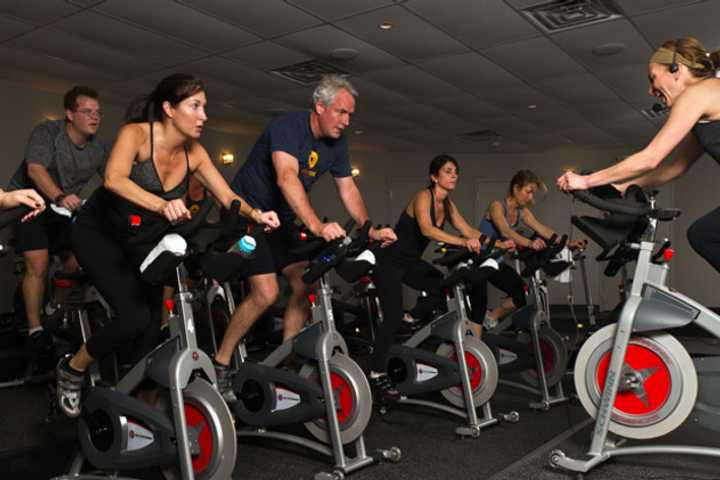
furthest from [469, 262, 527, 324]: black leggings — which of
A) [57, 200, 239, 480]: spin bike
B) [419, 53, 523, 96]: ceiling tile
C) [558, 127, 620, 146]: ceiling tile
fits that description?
[558, 127, 620, 146]: ceiling tile

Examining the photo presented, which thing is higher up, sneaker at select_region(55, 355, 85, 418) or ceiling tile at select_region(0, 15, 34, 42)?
ceiling tile at select_region(0, 15, 34, 42)

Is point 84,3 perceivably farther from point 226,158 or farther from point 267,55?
point 226,158

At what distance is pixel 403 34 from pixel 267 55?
1.19 metres

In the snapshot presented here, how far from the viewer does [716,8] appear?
4.50 m

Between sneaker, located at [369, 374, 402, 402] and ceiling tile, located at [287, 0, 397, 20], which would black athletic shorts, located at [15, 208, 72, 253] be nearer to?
sneaker, located at [369, 374, 402, 402]

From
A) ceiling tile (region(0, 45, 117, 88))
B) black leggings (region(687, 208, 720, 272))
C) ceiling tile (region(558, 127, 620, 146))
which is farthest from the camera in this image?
ceiling tile (region(558, 127, 620, 146))

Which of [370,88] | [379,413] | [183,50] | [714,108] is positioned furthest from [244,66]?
[714,108]

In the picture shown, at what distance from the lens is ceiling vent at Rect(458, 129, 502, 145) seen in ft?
29.1

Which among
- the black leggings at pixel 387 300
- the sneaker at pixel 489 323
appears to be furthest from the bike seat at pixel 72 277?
the sneaker at pixel 489 323

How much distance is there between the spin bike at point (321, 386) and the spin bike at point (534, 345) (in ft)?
4.79

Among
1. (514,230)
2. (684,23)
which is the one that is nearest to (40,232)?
(514,230)

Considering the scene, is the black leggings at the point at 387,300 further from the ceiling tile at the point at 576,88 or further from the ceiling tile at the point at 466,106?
the ceiling tile at the point at 466,106

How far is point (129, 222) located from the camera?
7.42ft

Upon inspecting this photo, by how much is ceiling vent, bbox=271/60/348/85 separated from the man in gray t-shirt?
243cm
